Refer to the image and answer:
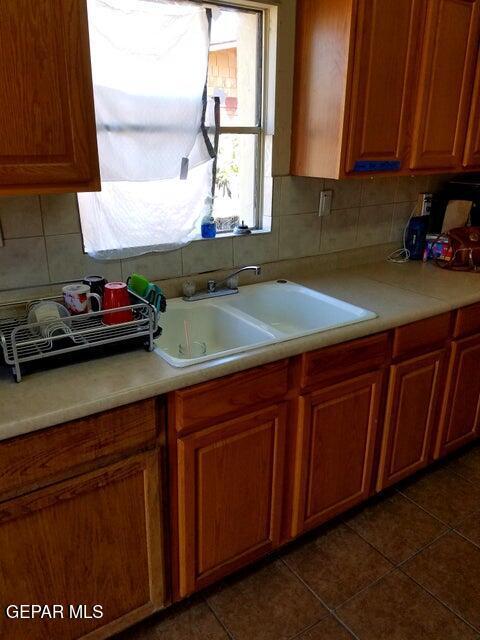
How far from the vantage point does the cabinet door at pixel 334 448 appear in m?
1.63

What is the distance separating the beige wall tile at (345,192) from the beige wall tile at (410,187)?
0.93 feet

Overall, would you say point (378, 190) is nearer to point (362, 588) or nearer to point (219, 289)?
point (219, 289)

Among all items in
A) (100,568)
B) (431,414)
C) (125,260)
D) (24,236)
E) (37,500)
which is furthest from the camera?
(431,414)

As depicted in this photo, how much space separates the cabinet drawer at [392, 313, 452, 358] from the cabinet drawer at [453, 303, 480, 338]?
Answer: 0.18 feet

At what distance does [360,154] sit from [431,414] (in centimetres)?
111

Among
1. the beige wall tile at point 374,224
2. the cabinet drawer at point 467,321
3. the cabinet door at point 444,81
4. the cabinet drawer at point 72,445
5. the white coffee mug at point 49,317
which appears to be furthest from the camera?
the beige wall tile at point 374,224

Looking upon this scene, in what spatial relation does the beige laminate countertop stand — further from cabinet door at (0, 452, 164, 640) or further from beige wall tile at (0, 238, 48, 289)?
beige wall tile at (0, 238, 48, 289)

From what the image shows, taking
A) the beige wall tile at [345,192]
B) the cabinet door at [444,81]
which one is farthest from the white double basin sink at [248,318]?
the cabinet door at [444,81]

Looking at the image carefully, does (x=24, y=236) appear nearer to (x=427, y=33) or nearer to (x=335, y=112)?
(x=335, y=112)

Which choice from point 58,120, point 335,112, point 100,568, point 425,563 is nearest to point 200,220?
point 335,112

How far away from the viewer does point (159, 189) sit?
174 centimetres

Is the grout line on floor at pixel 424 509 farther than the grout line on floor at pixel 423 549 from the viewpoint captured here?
Yes

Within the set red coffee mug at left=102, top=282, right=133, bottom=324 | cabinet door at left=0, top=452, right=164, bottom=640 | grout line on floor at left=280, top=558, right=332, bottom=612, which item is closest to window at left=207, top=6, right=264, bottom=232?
red coffee mug at left=102, top=282, right=133, bottom=324

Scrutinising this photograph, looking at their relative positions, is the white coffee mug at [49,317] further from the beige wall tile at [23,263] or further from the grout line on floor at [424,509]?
the grout line on floor at [424,509]
